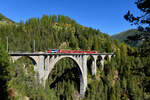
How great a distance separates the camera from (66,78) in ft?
157

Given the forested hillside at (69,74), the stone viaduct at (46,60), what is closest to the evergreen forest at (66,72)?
the forested hillside at (69,74)

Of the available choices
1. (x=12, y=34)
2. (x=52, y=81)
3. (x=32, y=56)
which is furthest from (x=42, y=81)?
(x=12, y=34)

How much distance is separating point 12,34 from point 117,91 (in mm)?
66188

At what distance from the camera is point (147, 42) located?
669 cm

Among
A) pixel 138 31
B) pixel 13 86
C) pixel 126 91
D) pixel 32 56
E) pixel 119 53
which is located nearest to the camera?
pixel 138 31

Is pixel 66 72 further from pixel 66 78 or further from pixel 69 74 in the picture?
pixel 66 78

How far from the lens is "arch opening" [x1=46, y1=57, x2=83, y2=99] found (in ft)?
130

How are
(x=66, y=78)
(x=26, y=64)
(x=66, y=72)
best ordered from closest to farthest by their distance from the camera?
(x=26, y=64)
(x=66, y=78)
(x=66, y=72)

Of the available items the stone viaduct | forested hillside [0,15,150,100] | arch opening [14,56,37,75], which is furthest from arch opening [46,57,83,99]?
arch opening [14,56,37,75]

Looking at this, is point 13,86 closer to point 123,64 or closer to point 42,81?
point 42,81

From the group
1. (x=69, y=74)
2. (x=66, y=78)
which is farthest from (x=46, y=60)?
(x=69, y=74)

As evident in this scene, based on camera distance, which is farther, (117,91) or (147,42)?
(117,91)

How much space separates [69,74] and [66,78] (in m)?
2.53

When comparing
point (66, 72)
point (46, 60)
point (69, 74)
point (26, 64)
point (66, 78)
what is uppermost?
point (46, 60)
